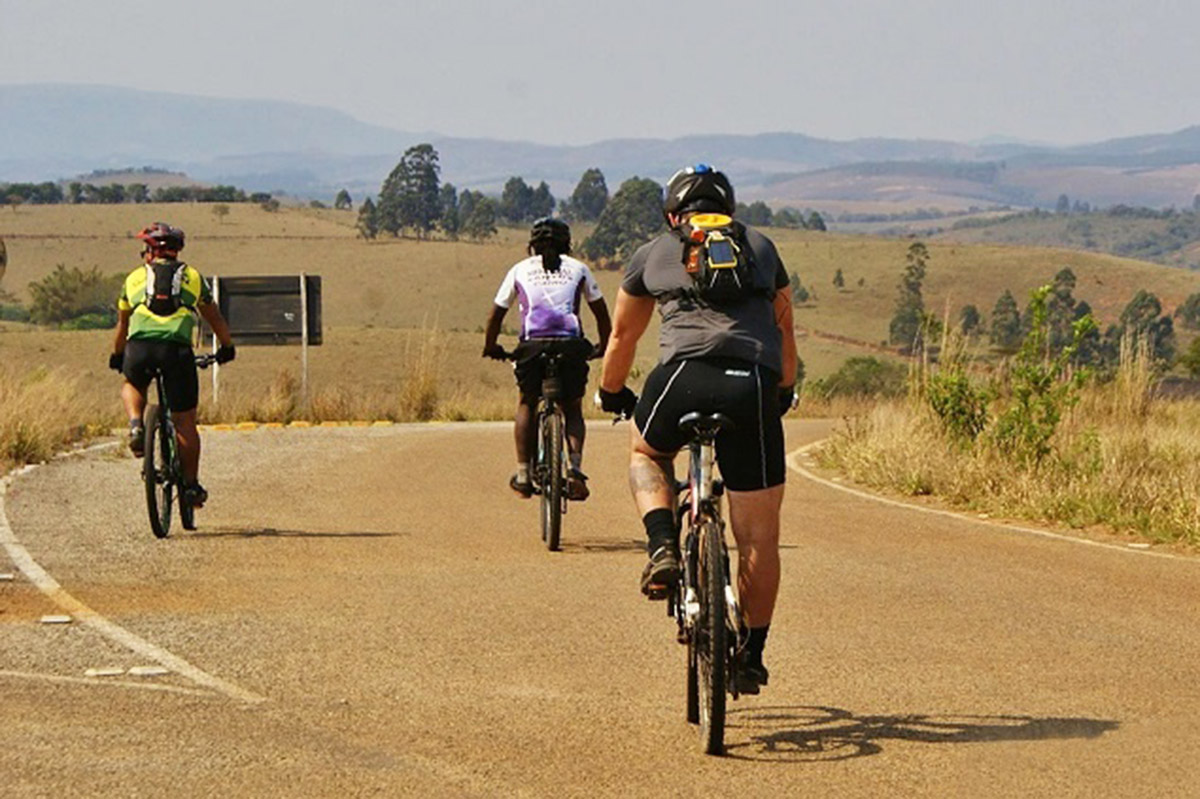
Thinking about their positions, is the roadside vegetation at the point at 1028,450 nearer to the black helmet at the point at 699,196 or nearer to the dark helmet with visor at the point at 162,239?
the dark helmet with visor at the point at 162,239

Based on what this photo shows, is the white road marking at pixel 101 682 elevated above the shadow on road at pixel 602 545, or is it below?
above

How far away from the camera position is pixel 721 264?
6.61 m

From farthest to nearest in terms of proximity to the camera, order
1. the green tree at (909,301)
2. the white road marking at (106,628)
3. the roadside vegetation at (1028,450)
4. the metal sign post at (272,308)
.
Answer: the green tree at (909,301) < the metal sign post at (272,308) < the roadside vegetation at (1028,450) < the white road marking at (106,628)

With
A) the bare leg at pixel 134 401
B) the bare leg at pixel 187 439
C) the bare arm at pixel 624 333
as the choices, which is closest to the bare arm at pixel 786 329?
the bare arm at pixel 624 333

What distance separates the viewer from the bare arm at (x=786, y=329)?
6938 mm

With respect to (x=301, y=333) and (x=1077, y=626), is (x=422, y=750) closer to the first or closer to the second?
(x=1077, y=626)

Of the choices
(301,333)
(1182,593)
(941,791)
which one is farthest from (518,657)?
(301,333)

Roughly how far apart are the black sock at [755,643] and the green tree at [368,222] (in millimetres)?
152611

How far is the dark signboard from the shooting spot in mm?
29281

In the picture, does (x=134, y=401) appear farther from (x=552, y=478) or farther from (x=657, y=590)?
(x=657, y=590)

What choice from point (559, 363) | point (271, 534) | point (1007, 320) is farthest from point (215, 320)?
point (1007, 320)

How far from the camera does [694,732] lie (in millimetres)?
6945

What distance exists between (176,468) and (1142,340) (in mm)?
12271

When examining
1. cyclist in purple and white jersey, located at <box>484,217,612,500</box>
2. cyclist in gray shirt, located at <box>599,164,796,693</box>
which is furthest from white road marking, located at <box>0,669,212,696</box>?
cyclist in purple and white jersey, located at <box>484,217,612,500</box>
